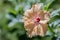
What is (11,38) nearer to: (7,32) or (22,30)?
(7,32)

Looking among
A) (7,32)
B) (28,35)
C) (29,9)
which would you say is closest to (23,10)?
(29,9)

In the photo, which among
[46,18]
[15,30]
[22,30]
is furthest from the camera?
[15,30]

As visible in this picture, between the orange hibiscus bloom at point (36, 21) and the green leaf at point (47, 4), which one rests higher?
the green leaf at point (47, 4)

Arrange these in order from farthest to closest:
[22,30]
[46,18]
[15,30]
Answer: [15,30] < [22,30] < [46,18]

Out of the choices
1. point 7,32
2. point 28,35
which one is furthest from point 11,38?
point 28,35

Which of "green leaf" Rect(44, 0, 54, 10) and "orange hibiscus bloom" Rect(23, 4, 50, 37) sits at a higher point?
"green leaf" Rect(44, 0, 54, 10)

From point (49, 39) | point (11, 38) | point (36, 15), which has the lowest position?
point (11, 38)

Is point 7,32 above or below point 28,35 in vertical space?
below

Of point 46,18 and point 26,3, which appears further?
point 26,3
